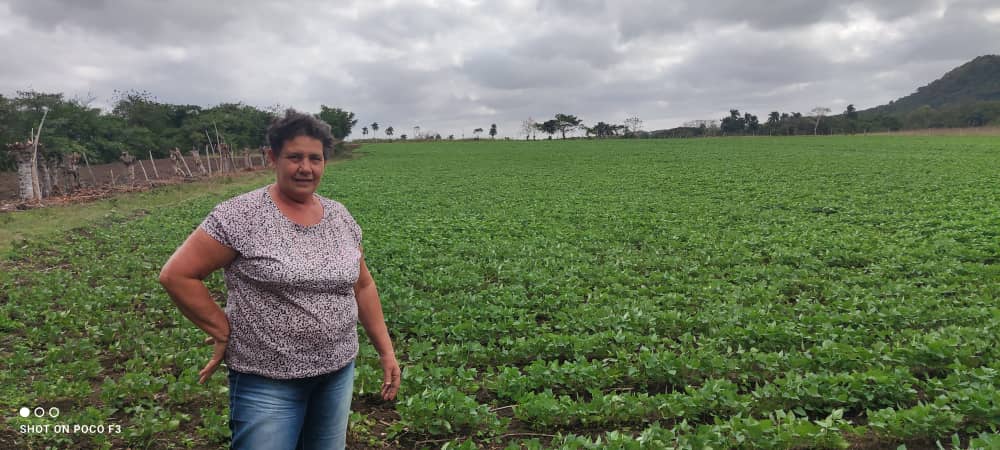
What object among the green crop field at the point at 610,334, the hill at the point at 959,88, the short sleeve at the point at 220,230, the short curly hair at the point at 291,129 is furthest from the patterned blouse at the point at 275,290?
the hill at the point at 959,88

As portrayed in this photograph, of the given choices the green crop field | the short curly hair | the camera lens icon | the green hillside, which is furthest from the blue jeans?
the green hillside

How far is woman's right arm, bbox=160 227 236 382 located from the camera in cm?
233

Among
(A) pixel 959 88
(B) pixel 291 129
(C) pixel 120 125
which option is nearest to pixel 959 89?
(A) pixel 959 88

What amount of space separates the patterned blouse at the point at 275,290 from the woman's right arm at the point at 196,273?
0.05 metres

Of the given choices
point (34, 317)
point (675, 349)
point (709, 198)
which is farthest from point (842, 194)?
point (34, 317)

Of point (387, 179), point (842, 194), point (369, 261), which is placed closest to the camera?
point (369, 261)

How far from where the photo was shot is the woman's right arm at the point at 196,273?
233 centimetres

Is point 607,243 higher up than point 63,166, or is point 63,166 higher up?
point 63,166

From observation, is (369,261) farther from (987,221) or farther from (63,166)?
(63,166)

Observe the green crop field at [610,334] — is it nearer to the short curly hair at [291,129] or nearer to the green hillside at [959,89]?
the short curly hair at [291,129]

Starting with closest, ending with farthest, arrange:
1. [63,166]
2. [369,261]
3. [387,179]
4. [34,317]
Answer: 1. [34,317]
2. [369,261]
3. [63,166]
4. [387,179]

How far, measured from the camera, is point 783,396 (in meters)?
4.91

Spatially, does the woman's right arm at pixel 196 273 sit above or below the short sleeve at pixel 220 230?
below

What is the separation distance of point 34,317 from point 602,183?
23.7 metres
